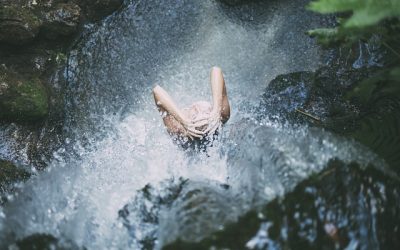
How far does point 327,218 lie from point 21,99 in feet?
11.3

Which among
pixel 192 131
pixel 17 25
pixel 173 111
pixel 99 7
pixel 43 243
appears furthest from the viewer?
pixel 99 7

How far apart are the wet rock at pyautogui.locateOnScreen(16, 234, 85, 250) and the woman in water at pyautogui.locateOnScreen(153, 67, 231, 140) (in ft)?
5.14

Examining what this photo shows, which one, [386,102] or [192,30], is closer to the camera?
[386,102]

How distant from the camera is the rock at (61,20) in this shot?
5.05 m

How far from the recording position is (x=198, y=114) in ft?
13.7

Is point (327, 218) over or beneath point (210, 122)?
beneath

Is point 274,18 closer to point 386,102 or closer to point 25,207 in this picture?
point 386,102

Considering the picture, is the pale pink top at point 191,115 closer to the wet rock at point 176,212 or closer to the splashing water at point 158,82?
the splashing water at point 158,82

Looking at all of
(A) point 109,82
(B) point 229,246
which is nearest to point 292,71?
(A) point 109,82

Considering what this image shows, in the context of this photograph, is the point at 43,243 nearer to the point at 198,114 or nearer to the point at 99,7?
the point at 198,114

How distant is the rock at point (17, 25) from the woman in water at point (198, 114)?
5.65 feet

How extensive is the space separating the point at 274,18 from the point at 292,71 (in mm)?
808

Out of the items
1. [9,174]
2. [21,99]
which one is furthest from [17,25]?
[9,174]

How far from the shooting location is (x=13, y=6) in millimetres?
4758
